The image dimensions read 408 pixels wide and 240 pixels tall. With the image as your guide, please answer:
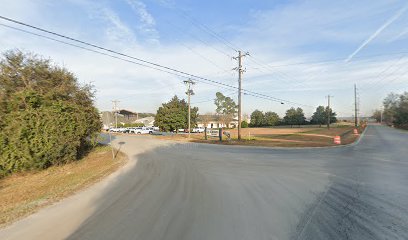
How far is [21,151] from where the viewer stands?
12312 millimetres

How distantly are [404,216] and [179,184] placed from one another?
628 centimetres

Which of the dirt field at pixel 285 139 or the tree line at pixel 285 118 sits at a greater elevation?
the tree line at pixel 285 118

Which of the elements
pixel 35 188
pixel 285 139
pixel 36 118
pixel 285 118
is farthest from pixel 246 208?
pixel 285 118

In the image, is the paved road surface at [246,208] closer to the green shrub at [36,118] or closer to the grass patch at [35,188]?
the grass patch at [35,188]

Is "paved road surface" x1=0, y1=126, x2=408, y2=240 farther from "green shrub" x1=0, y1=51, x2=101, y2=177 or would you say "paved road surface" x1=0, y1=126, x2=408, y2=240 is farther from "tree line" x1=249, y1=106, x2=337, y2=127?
"tree line" x1=249, y1=106, x2=337, y2=127

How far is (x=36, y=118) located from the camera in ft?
42.5

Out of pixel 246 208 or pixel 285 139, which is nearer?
pixel 246 208

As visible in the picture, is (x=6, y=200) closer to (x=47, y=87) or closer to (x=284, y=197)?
(x=284, y=197)

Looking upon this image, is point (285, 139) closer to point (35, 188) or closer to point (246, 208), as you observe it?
point (246, 208)

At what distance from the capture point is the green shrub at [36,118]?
40.3 feet

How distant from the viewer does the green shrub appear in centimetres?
1228

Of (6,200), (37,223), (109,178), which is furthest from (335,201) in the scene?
(6,200)

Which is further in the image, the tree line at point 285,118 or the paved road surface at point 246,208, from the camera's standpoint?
the tree line at point 285,118

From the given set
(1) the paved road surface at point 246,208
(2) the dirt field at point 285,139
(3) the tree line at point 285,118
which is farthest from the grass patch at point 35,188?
(3) the tree line at point 285,118
